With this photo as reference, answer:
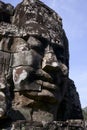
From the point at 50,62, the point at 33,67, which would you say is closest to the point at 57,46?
the point at 50,62

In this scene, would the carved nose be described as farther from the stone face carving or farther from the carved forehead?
the carved forehead

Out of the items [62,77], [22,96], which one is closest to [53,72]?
[62,77]

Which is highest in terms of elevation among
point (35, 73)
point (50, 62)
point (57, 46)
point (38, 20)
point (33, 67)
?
point (38, 20)

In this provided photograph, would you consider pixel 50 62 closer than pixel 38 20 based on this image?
Yes

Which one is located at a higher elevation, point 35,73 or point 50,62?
point 50,62

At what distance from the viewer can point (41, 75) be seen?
799 cm

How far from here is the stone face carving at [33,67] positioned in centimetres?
789

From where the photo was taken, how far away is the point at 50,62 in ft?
26.6

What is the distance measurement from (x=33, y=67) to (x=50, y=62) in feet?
1.17

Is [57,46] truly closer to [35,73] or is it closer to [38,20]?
[38,20]

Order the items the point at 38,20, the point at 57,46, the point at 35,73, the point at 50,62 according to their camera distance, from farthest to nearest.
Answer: the point at 38,20
the point at 57,46
the point at 50,62
the point at 35,73

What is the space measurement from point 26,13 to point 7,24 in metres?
0.52

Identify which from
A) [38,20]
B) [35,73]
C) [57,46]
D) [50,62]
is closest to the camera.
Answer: [35,73]

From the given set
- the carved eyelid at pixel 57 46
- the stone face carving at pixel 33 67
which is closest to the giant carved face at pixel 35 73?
the stone face carving at pixel 33 67
